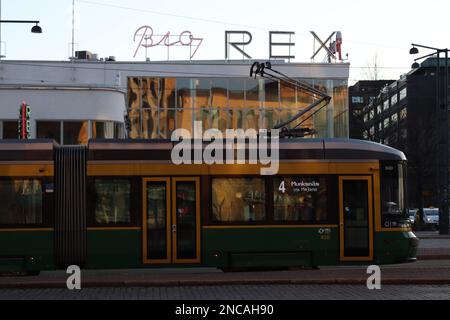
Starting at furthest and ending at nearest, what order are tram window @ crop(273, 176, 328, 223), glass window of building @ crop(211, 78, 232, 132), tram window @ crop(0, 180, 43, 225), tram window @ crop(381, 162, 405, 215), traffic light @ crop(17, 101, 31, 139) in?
glass window of building @ crop(211, 78, 232, 132) → traffic light @ crop(17, 101, 31, 139) → tram window @ crop(381, 162, 405, 215) → tram window @ crop(273, 176, 328, 223) → tram window @ crop(0, 180, 43, 225)

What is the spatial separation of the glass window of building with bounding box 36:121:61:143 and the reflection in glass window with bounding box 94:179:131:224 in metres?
18.1

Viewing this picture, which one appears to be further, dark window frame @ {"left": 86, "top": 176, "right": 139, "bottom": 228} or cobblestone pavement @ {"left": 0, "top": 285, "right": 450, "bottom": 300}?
dark window frame @ {"left": 86, "top": 176, "right": 139, "bottom": 228}

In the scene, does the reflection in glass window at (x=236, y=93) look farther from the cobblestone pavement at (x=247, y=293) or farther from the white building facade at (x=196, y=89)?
the cobblestone pavement at (x=247, y=293)

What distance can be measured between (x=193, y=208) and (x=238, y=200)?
1102 mm

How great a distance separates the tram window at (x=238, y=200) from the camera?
56.0ft

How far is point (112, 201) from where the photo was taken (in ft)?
55.7

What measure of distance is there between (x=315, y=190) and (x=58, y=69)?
30.0 meters

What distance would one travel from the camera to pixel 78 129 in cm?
3419

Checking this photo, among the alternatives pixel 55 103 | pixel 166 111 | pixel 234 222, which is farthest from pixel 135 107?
pixel 234 222

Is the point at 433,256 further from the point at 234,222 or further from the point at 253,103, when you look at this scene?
the point at 253,103

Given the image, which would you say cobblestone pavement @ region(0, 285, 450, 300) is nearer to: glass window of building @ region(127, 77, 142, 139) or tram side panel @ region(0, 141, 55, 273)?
tram side panel @ region(0, 141, 55, 273)

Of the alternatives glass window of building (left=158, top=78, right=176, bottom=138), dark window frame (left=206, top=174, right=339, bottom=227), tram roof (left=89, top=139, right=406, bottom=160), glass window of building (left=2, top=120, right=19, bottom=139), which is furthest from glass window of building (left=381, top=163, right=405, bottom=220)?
glass window of building (left=158, top=78, right=176, bottom=138)

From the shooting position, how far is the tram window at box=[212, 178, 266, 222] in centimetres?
1706

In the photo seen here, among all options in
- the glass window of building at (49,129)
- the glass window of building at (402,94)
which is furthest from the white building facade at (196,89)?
the glass window of building at (402,94)
